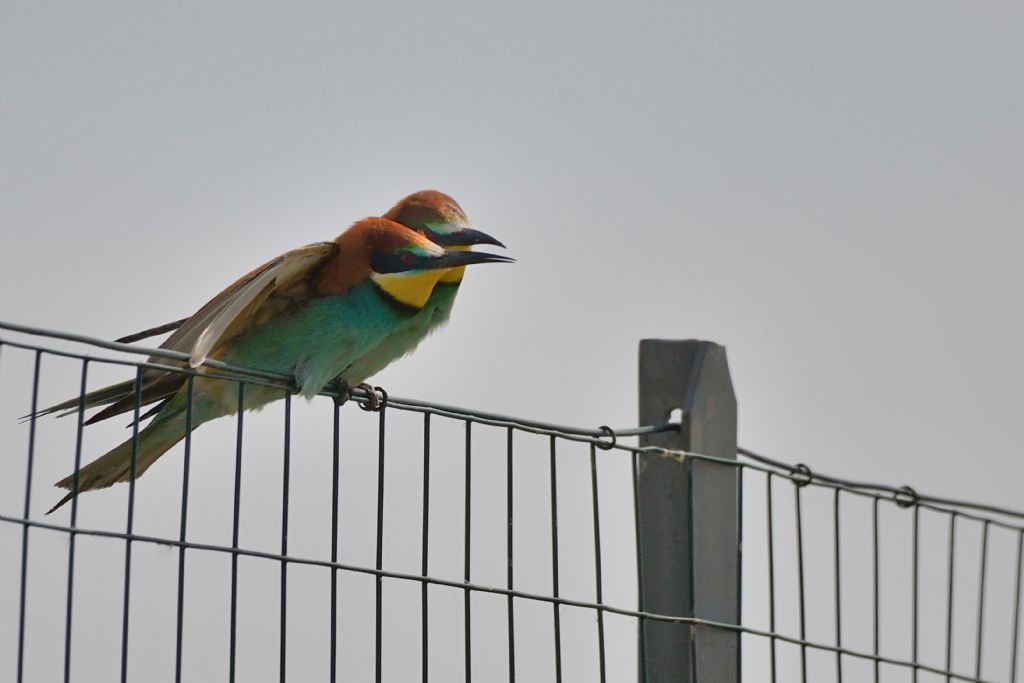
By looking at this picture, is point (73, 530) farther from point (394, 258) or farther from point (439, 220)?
point (439, 220)

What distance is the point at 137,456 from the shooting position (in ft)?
12.1

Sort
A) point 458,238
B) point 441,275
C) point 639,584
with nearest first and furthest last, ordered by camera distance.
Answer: point 639,584 → point 441,275 → point 458,238

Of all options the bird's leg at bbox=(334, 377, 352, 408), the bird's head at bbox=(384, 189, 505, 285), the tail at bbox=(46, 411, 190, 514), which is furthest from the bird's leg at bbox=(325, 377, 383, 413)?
the bird's head at bbox=(384, 189, 505, 285)

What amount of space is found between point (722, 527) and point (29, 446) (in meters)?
1.29

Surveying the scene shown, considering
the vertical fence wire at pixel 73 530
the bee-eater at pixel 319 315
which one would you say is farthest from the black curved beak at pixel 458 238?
the vertical fence wire at pixel 73 530

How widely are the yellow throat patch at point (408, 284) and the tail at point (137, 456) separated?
0.60 m

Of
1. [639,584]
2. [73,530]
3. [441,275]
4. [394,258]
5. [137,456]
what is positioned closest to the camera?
[73,530]

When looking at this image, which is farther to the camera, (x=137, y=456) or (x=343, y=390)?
(x=343, y=390)

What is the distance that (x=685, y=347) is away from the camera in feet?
9.55

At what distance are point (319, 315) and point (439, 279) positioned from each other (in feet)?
1.79

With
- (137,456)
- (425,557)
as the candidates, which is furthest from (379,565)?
(137,456)

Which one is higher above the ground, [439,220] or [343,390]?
[439,220]

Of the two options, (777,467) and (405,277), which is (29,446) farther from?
(405,277)

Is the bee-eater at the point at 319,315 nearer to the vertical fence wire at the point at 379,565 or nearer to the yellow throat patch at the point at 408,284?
the yellow throat patch at the point at 408,284
